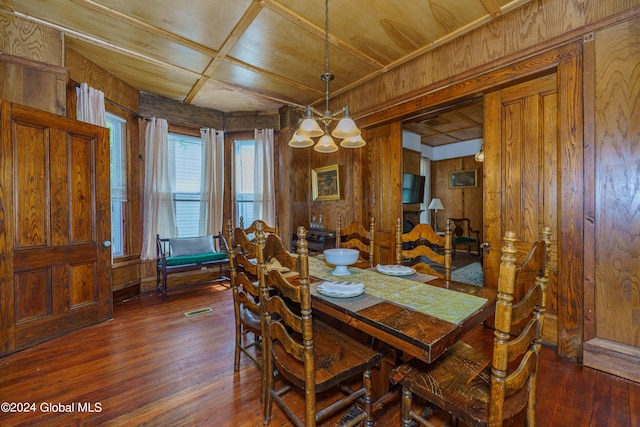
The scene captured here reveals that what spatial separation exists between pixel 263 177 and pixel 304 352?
3.78 m

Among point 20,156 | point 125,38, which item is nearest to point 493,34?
point 125,38

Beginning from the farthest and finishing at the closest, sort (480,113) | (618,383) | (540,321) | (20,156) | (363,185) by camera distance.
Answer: (480,113) → (363,185) → (20,156) → (618,383) → (540,321)

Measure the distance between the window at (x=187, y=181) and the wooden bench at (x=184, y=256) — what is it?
0.33 metres

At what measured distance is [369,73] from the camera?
3.39 metres

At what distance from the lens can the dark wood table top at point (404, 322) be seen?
101 centimetres

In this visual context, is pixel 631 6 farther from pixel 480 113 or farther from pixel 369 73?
pixel 480 113

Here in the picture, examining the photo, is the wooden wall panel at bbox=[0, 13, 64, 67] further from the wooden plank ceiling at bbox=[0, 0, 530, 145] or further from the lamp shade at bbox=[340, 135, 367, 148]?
the lamp shade at bbox=[340, 135, 367, 148]

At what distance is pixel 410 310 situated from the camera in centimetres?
129

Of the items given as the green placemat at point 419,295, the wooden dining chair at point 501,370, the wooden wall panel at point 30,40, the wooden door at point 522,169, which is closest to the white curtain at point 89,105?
the wooden wall panel at point 30,40

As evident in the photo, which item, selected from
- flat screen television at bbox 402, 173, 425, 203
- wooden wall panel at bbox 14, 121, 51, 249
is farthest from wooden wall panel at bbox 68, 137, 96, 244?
flat screen television at bbox 402, 173, 425, 203

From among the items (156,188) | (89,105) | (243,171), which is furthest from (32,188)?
(243,171)

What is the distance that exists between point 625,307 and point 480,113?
146 inches

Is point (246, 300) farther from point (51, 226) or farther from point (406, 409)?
point (51, 226)

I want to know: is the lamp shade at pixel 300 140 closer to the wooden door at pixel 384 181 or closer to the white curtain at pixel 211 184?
the wooden door at pixel 384 181
